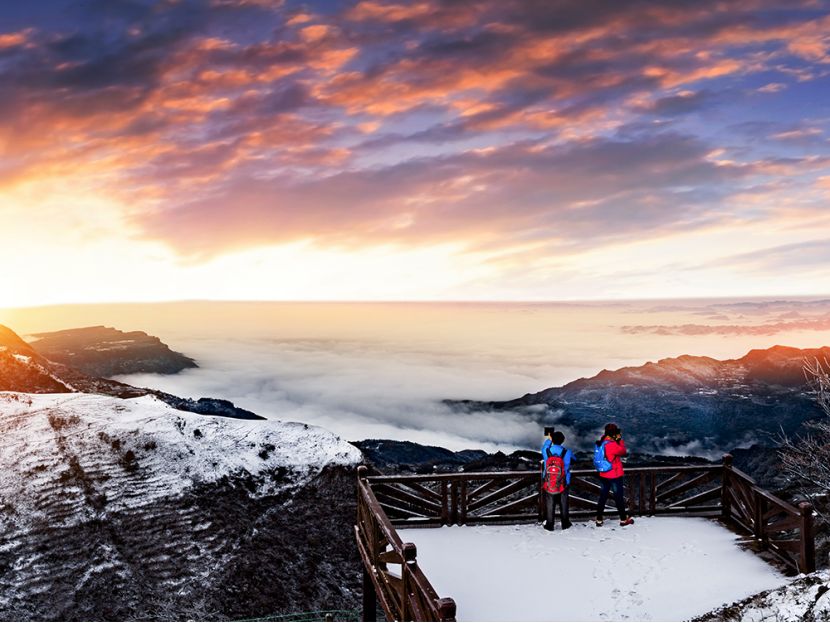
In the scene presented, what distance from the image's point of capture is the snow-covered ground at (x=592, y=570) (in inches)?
406

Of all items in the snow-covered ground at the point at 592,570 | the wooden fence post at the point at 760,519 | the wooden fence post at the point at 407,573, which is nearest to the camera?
the wooden fence post at the point at 407,573

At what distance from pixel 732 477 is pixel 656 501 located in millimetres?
1815

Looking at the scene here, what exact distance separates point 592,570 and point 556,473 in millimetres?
2224

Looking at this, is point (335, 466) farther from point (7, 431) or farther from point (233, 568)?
point (7, 431)

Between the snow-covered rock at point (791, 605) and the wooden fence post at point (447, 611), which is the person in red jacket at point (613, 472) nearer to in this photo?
the snow-covered rock at point (791, 605)

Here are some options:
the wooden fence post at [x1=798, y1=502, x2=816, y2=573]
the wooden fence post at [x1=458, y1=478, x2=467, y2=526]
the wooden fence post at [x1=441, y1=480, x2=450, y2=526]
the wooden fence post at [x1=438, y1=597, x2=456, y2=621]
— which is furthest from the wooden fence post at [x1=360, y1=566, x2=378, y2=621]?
the wooden fence post at [x1=798, y1=502, x2=816, y2=573]

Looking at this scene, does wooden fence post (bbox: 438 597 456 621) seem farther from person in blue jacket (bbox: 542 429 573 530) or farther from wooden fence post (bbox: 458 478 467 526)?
wooden fence post (bbox: 458 478 467 526)

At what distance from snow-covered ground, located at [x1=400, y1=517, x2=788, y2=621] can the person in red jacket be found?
0.37 metres

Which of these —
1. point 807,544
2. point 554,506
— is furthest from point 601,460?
point 807,544

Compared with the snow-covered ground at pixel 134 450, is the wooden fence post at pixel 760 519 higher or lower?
higher

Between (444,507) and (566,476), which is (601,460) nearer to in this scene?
(566,476)

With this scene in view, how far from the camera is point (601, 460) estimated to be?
44.8 feet

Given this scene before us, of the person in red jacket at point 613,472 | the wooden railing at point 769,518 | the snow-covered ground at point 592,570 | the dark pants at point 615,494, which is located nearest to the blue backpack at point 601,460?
the person in red jacket at point 613,472

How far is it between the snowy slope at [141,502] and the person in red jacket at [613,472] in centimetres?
1314
